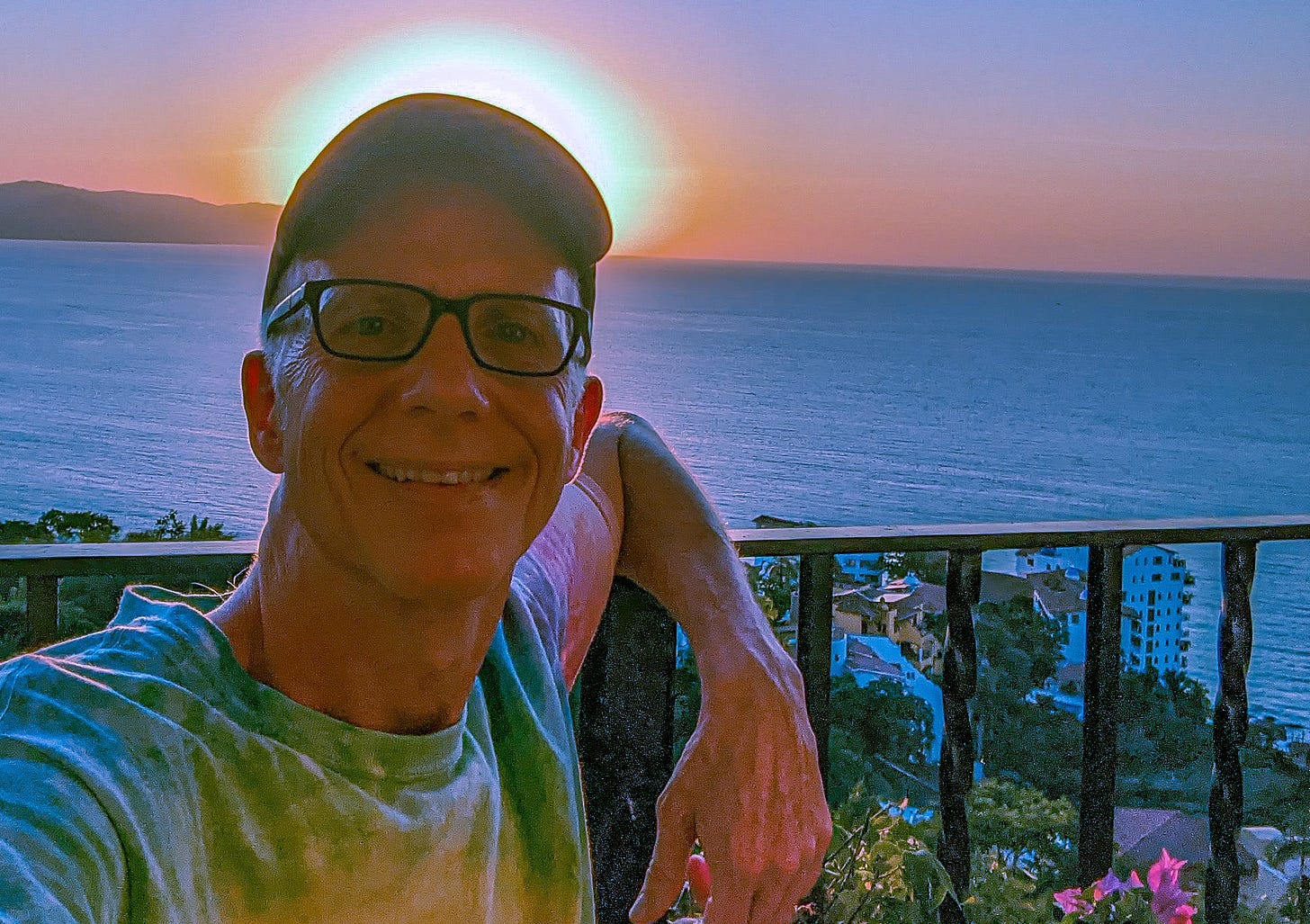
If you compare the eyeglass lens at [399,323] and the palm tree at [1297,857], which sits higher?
the eyeglass lens at [399,323]

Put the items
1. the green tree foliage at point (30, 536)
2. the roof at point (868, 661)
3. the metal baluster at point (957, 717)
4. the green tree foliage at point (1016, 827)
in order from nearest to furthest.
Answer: the green tree foliage at point (30, 536) < the metal baluster at point (957, 717) < the green tree foliage at point (1016, 827) < the roof at point (868, 661)

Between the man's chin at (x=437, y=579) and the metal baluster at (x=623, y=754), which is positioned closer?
the man's chin at (x=437, y=579)

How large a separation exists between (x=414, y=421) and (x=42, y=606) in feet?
3.09

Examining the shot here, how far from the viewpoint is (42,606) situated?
1.63 metres

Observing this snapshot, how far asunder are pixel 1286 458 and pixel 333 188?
4763 cm

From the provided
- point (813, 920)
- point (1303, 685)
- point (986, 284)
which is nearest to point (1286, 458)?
point (1303, 685)

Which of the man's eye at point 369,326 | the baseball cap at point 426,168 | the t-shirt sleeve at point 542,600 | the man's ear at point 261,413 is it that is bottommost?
the t-shirt sleeve at point 542,600

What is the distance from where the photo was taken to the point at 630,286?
8481 cm

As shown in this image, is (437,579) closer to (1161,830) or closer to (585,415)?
(585,415)

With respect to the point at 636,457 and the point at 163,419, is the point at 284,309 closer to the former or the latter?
the point at 636,457

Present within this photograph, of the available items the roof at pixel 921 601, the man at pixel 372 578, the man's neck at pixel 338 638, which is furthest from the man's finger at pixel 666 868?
the roof at pixel 921 601

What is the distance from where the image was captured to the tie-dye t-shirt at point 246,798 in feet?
2.47

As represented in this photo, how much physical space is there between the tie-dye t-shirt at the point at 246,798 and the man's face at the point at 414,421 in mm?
136

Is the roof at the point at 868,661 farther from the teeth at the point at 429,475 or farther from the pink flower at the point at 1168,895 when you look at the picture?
the teeth at the point at 429,475
